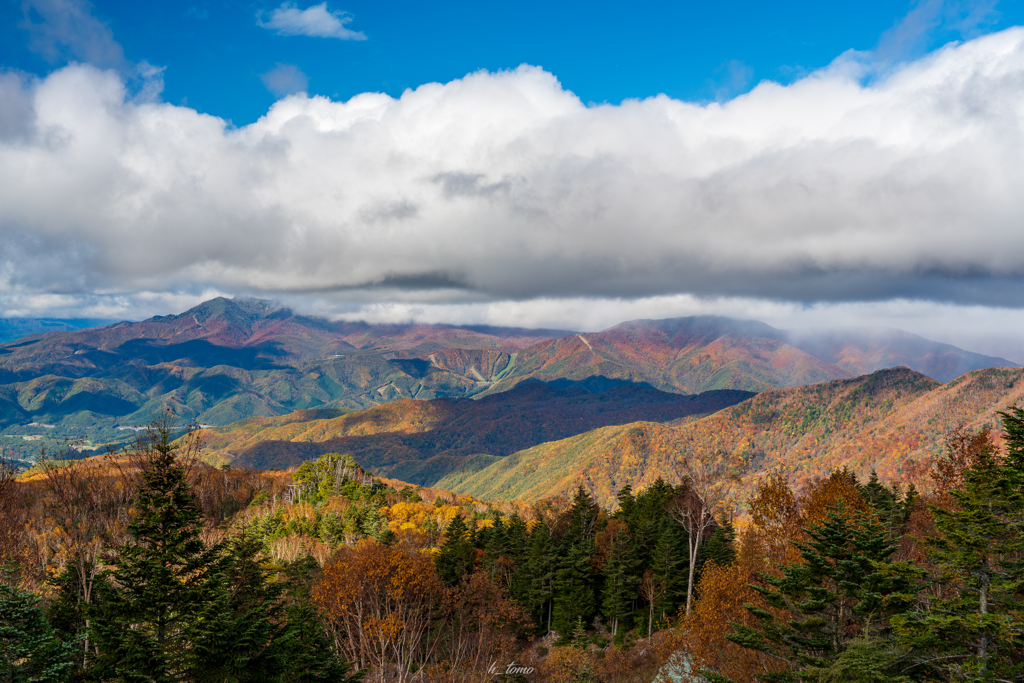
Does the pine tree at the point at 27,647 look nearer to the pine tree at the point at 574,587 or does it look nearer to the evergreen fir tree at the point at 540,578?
the pine tree at the point at 574,587

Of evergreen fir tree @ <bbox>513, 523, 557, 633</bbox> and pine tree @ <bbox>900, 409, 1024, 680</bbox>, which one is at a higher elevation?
pine tree @ <bbox>900, 409, 1024, 680</bbox>

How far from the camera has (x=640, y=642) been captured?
70438 millimetres

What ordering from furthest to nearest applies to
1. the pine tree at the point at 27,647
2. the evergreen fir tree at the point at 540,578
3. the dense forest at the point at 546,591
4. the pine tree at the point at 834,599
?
the evergreen fir tree at the point at 540,578 < the pine tree at the point at 834,599 < the dense forest at the point at 546,591 < the pine tree at the point at 27,647

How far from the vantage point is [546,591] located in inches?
3054

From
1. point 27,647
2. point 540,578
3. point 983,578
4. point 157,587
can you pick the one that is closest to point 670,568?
point 540,578

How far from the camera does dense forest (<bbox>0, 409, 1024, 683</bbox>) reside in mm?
24125

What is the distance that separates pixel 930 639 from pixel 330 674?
32002 millimetres

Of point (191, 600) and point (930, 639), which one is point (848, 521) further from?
point (191, 600)

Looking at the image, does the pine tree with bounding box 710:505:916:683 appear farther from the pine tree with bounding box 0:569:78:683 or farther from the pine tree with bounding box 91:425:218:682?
the pine tree with bounding box 0:569:78:683

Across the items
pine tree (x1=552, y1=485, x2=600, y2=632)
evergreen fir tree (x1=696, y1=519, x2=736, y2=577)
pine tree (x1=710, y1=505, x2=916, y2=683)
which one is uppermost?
pine tree (x1=710, y1=505, x2=916, y2=683)

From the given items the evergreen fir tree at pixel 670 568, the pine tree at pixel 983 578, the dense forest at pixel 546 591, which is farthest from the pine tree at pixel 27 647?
the evergreen fir tree at pixel 670 568

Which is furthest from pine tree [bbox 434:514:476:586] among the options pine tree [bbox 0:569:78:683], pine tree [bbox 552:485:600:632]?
pine tree [bbox 0:569:78:683]

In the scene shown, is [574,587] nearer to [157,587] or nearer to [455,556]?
[455,556]

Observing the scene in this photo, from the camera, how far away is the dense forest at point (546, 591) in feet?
79.2
